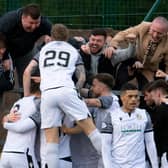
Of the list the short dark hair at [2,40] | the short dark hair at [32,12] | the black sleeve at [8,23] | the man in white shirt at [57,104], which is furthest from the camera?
the black sleeve at [8,23]

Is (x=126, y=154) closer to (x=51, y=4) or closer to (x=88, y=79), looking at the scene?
(x=88, y=79)

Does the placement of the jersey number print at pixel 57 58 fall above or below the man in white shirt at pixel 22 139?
above

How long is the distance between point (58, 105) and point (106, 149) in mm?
761

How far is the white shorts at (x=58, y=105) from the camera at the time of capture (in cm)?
968

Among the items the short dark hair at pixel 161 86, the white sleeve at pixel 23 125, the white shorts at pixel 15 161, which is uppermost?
the short dark hair at pixel 161 86

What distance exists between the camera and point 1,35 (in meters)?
10.9

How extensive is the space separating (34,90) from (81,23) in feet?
12.9

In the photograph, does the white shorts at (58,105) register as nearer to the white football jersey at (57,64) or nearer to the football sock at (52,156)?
the white football jersey at (57,64)

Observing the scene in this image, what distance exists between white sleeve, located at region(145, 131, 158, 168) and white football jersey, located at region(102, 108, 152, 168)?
57 mm

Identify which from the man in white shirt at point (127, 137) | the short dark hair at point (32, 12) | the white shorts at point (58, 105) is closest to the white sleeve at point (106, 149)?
the man in white shirt at point (127, 137)

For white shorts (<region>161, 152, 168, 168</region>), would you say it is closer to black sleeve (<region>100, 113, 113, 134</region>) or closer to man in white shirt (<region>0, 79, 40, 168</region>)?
black sleeve (<region>100, 113, 113, 134</region>)

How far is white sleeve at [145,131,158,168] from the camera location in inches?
377

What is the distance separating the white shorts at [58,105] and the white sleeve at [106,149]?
0.39 m

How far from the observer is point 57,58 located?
389 inches
